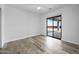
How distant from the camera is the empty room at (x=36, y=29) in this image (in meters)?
3.87

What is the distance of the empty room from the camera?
3.87m

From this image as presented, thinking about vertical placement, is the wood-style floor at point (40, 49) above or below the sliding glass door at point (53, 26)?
below

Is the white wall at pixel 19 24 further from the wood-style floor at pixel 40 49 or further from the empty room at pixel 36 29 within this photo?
the wood-style floor at pixel 40 49

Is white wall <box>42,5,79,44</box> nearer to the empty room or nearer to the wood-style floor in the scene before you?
the empty room

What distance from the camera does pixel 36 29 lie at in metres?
8.59

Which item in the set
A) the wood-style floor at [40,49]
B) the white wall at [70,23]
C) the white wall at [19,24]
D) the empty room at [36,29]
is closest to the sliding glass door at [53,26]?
the empty room at [36,29]

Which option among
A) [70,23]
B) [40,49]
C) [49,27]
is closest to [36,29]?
[49,27]

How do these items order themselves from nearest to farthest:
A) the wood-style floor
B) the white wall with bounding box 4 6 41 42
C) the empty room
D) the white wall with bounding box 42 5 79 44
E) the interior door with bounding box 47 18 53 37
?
the wood-style floor, the empty room, the white wall with bounding box 42 5 79 44, the white wall with bounding box 4 6 41 42, the interior door with bounding box 47 18 53 37

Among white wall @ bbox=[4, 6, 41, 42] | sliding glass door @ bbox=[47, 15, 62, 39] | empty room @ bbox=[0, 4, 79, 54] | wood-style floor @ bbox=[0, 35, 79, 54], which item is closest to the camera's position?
wood-style floor @ bbox=[0, 35, 79, 54]

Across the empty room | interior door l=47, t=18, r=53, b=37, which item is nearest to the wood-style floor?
the empty room

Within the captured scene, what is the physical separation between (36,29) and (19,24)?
2.72m

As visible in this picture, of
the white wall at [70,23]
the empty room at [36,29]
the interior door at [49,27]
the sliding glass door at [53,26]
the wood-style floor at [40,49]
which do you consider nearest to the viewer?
the wood-style floor at [40,49]

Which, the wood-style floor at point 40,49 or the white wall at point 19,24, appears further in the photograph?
the white wall at point 19,24

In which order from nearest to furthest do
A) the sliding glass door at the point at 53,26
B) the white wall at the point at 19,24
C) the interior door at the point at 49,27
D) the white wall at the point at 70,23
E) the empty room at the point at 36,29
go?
the empty room at the point at 36,29
the white wall at the point at 70,23
the white wall at the point at 19,24
the sliding glass door at the point at 53,26
the interior door at the point at 49,27
